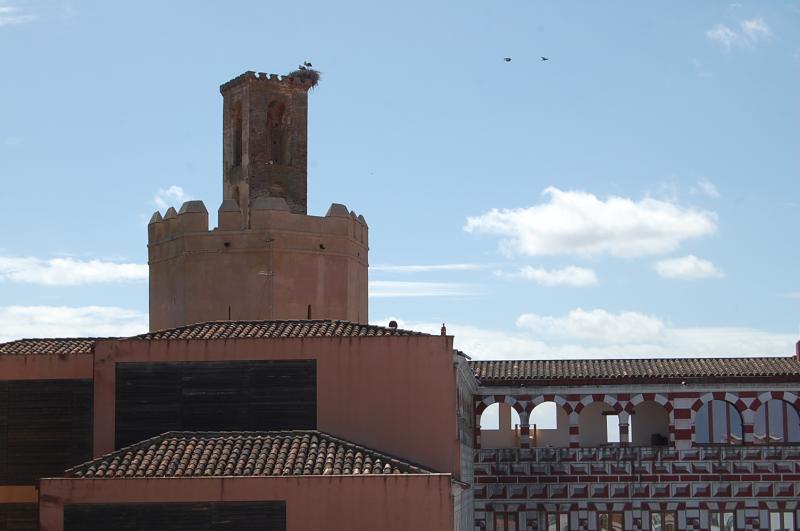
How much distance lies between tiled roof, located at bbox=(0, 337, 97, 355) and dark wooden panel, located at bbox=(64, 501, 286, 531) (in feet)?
21.7

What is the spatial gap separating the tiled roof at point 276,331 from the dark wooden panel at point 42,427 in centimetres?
248

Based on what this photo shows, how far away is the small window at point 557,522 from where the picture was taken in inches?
1631

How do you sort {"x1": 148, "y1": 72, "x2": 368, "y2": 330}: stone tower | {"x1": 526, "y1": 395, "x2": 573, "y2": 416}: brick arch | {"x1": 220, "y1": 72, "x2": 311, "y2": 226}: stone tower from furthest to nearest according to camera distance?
Answer: {"x1": 220, "y1": 72, "x2": 311, "y2": 226}: stone tower → {"x1": 526, "y1": 395, "x2": 573, "y2": 416}: brick arch → {"x1": 148, "y1": 72, "x2": 368, "y2": 330}: stone tower

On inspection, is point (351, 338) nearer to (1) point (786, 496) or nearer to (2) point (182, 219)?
(2) point (182, 219)

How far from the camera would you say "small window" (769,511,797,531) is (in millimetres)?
40688

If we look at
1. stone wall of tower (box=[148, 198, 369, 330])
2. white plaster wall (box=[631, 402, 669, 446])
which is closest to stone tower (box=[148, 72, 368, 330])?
stone wall of tower (box=[148, 198, 369, 330])

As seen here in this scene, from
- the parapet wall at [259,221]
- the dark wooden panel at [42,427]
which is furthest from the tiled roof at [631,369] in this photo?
the dark wooden panel at [42,427]

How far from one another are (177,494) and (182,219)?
1702 cm

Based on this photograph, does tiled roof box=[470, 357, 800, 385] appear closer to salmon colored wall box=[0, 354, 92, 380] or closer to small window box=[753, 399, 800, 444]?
small window box=[753, 399, 800, 444]

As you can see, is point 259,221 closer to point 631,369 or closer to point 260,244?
point 260,244

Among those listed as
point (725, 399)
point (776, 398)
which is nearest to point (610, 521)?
point (725, 399)

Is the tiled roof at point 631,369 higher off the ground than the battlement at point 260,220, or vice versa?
the battlement at point 260,220

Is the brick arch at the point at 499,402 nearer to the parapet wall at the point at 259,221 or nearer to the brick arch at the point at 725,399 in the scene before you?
the brick arch at the point at 725,399

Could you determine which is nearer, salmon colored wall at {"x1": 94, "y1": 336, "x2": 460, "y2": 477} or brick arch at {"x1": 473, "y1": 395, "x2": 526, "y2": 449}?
salmon colored wall at {"x1": 94, "y1": 336, "x2": 460, "y2": 477}
